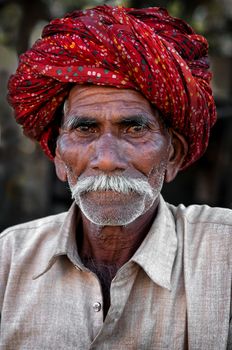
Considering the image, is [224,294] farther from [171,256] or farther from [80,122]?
[80,122]

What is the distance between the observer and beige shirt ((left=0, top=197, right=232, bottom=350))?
8.43 feet

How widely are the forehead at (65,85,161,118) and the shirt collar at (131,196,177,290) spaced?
0.48 metres

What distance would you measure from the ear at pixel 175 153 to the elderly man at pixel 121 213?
1 centimetres

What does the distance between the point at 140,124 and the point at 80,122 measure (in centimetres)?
26

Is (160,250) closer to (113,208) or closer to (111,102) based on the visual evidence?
(113,208)

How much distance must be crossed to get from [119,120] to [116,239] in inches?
21.8

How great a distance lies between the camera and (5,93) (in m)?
7.14

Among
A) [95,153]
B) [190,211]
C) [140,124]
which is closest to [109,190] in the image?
[95,153]

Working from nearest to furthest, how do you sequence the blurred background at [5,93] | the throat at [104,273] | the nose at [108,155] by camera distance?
the nose at [108,155] → the throat at [104,273] → the blurred background at [5,93]

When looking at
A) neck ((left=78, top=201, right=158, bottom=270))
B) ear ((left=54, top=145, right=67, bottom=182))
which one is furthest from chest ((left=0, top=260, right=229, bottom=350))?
ear ((left=54, top=145, right=67, bottom=182))

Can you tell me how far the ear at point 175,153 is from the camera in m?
2.99

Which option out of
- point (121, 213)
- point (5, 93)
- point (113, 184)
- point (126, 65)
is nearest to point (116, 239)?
point (121, 213)

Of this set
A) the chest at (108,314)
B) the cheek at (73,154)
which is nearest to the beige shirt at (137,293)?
the chest at (108,314)

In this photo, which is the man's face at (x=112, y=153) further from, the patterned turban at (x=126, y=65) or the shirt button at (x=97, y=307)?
the shirt button at (x=97, y=307)
